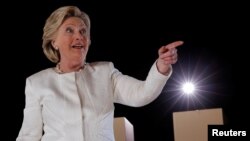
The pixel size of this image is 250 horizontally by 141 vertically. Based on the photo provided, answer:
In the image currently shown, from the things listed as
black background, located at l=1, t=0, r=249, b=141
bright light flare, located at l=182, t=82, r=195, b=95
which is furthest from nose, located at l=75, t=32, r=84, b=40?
bright light flare, located at l=182, t=82, r=195, b=95

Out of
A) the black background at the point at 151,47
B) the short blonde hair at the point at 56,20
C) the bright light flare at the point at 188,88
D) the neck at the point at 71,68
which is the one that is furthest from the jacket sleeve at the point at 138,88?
the bright light flare at the point at 188,88

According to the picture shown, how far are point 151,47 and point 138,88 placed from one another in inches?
124

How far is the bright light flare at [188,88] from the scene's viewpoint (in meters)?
5.00

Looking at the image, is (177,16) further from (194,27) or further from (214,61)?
(214,61)

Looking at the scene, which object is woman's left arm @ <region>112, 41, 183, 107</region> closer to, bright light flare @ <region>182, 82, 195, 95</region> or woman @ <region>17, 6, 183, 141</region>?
woman @ <region>17, 6, 183, 141</region>

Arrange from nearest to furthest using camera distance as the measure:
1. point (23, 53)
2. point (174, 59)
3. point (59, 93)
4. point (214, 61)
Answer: point (174, 59), point (59, 93), point (23, 53), point (214, 61)

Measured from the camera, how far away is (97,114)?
143 cm

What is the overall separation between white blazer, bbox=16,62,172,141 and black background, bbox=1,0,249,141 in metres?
2.24

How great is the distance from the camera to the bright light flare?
4996mm

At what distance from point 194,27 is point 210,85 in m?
0.86

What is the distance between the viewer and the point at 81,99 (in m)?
1.48

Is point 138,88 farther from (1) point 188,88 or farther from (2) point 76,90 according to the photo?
(1) point 188,88

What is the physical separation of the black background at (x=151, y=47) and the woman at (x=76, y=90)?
7.07ft

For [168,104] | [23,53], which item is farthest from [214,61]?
[23,53]
